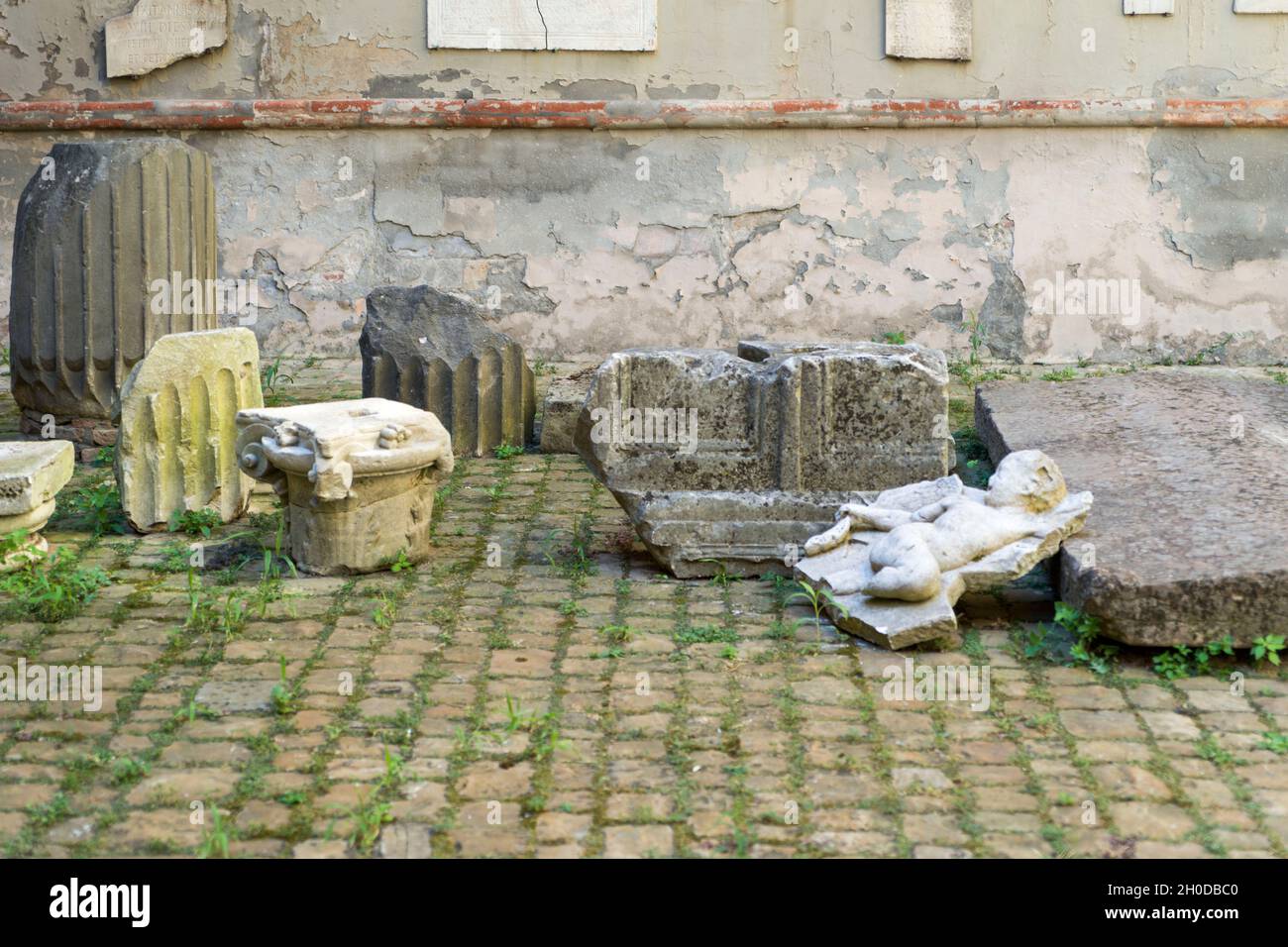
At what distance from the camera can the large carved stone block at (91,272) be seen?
770cm

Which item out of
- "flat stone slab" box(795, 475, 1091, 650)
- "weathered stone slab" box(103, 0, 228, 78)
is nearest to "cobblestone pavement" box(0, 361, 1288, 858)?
"flat stone slab" box(795, 475, 1091, 650)

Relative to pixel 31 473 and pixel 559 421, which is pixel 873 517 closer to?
pixel 559 421

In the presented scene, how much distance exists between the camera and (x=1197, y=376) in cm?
818

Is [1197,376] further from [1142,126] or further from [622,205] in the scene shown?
[622,205]

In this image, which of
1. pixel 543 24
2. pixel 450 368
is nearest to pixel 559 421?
pixel 450 368

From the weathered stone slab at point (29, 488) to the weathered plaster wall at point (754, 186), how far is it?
3986 millimetres

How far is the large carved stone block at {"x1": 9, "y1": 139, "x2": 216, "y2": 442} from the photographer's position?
25.3 ft

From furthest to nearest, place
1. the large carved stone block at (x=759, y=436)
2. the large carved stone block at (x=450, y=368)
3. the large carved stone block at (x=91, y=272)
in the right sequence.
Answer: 1. the large carved stone block at (x=450, y=368)
2. the large carved stone block at (x=91, y=272)
3. the large carved stone block at (x=759, y=436)

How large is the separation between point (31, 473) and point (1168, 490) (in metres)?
4.34

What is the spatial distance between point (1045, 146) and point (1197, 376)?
7.86ft

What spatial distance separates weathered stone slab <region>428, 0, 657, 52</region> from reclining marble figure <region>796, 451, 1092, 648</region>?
5.13m

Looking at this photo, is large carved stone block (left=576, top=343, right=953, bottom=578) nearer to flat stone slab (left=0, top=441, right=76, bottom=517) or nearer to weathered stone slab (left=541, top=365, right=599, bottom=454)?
weathered stone slab (left=541, top=365, right=599, bottom=454)

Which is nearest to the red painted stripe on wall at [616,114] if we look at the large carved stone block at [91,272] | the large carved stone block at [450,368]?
the large carved stone block at [91,272]

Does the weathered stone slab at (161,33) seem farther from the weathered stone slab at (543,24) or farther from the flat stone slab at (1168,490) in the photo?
the flat stone slab at (1168,490)
